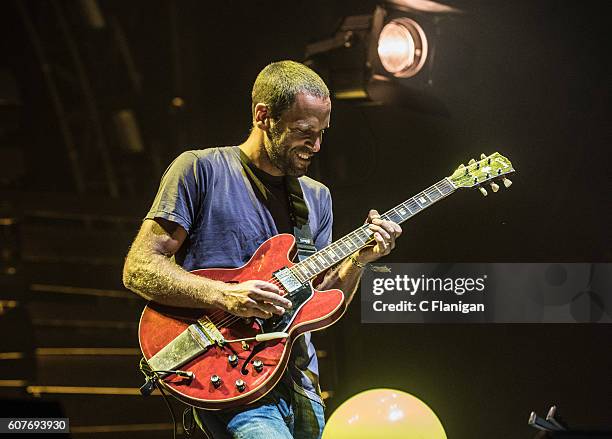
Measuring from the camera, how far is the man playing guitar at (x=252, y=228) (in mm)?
3260

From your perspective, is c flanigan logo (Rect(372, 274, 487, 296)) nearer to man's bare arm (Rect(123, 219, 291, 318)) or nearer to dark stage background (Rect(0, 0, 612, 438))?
dark stage background (Rect(0, 0, 612, 438))

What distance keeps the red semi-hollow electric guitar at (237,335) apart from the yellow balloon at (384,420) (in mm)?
282

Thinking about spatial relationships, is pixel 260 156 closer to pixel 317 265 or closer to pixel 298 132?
pixel 298 132

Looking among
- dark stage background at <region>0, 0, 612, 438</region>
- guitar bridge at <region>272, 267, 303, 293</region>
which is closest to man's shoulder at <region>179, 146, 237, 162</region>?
guitar bridge at <region>272, 267, 303, 293</region>

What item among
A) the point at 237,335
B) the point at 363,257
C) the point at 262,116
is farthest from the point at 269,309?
the point at 262,116

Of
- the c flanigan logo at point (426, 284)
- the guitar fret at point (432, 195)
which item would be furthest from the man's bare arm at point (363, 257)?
the c flanigan logo at point (426, 284)

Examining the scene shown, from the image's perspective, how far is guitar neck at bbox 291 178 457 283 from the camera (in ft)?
11.2

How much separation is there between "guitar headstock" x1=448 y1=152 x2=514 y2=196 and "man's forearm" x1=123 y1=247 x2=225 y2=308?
48.6 inches

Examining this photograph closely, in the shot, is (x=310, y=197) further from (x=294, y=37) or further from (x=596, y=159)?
(x=596, y=159)

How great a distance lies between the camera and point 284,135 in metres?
3.47

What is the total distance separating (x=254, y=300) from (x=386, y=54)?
6.66 ft

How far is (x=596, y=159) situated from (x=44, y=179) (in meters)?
3.00

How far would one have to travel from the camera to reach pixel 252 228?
3.46 metres

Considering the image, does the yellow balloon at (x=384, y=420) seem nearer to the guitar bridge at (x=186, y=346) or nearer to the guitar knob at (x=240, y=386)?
the guitar knob at (x=240, y=386)
